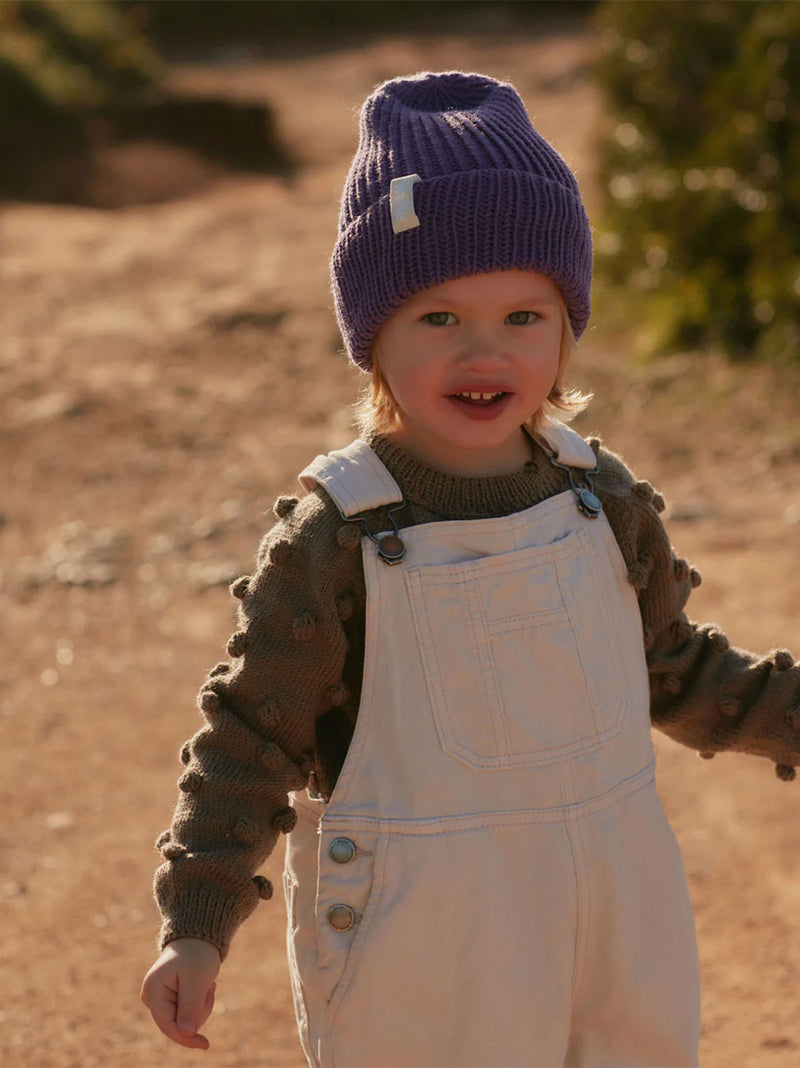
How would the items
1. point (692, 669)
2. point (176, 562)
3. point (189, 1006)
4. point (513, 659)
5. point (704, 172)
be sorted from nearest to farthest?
point (189, 1006) < point (513, 659) < point (692, 669) < point (176, 562) < point (704, 172)

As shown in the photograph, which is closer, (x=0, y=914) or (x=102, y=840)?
(x=0, y=914)

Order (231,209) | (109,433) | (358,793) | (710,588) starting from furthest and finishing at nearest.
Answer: (231,209) → (109,433) → (710,588) → (358,793)

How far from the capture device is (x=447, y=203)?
6.50 feet

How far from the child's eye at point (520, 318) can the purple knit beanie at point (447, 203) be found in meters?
0.06

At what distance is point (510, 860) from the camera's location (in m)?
1.95

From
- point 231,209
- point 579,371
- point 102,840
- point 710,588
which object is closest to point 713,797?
point 710,588

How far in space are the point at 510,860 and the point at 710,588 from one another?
297 cm

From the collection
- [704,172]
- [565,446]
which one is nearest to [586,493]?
[565,446]

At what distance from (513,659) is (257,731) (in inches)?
13.9

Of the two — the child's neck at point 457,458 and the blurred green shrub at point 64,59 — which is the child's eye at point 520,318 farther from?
the blurred green shrub at point 64,59

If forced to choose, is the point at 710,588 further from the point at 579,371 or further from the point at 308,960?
the point at 308,960

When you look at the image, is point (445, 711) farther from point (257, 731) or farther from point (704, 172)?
point (704, 172)

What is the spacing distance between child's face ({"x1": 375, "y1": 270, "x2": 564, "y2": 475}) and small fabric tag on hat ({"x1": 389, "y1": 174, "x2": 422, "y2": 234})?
94 mm

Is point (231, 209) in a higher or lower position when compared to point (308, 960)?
higher
